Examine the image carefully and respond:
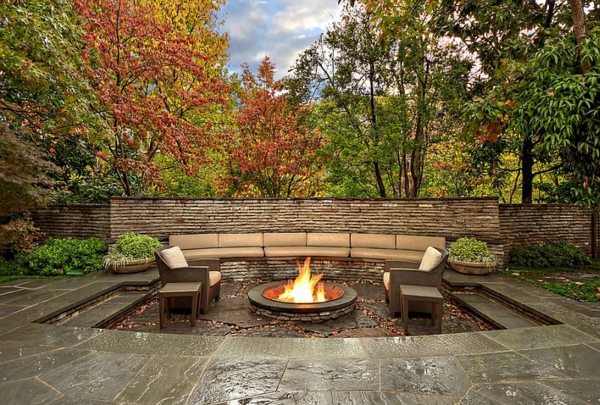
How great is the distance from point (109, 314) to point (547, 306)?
599cm

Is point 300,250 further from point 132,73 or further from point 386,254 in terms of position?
A: point 132,73

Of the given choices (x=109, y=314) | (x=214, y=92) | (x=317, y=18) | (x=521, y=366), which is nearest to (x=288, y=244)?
(x=109, y=314)

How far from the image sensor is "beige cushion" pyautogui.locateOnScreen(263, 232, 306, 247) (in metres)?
7.74

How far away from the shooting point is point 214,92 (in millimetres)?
8898

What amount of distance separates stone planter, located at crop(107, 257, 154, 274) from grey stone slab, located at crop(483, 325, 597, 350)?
5932 millimetres

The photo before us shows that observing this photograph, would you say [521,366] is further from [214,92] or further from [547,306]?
[214,92]

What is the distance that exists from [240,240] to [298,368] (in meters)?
5.19

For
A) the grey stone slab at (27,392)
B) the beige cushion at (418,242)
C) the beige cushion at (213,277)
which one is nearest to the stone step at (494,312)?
the beige cushion at (418,242)

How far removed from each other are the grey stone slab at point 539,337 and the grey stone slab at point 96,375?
350 cm

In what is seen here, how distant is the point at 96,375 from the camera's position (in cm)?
256

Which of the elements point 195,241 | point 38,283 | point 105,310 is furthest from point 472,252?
point 38,283

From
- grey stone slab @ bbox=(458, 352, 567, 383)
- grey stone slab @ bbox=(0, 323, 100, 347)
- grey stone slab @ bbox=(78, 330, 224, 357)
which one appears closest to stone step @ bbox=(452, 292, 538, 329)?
grey stone slab @ bbox=(458, 352, 567, 383)

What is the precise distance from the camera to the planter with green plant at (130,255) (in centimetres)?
609

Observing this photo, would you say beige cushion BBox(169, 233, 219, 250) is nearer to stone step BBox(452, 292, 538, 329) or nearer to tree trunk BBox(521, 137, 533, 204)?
stone step BBox(452, 292, 538, 329)
